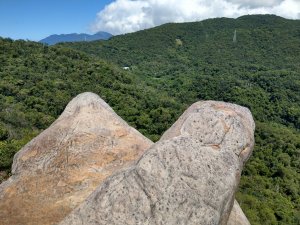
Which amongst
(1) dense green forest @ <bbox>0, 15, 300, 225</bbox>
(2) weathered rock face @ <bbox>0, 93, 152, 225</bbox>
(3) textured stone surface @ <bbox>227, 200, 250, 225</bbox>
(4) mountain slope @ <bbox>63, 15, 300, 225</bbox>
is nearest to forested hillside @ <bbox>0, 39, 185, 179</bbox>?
(1) dense green forest @ <bbox>0, 15, 300, 225</bbox>

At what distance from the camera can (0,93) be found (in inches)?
2250

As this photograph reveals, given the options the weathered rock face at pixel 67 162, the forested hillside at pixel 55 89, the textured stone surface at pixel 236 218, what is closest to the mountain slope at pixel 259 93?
the forested hillside at pixel 55 89

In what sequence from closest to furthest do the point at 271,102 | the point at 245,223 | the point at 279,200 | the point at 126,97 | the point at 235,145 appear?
the point at 235,145, the point at 245,223, the point at 279,200, the point at 126,97, the point at 271,102

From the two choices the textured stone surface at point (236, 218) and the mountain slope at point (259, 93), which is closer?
the textured stone surface at point (236, 218)

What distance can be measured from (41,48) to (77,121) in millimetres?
80330

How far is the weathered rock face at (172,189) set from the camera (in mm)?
7195

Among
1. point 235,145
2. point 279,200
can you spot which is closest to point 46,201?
point 235,145

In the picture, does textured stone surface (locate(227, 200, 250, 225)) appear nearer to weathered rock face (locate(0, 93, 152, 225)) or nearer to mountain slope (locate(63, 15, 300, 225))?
weathered rock face (locate(0, 93, 152, 225))

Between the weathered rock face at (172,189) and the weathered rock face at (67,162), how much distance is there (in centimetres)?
248

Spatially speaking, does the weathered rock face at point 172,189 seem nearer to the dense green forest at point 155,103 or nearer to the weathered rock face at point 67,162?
the weathered rock face at point 67,162

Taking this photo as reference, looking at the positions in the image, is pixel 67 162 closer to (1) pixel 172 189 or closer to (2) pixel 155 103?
(1) pixel 172 189

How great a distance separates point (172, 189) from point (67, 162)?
4245 millimetres

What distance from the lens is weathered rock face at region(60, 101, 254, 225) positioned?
7.20 metres

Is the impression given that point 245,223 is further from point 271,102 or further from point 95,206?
point 271,102
